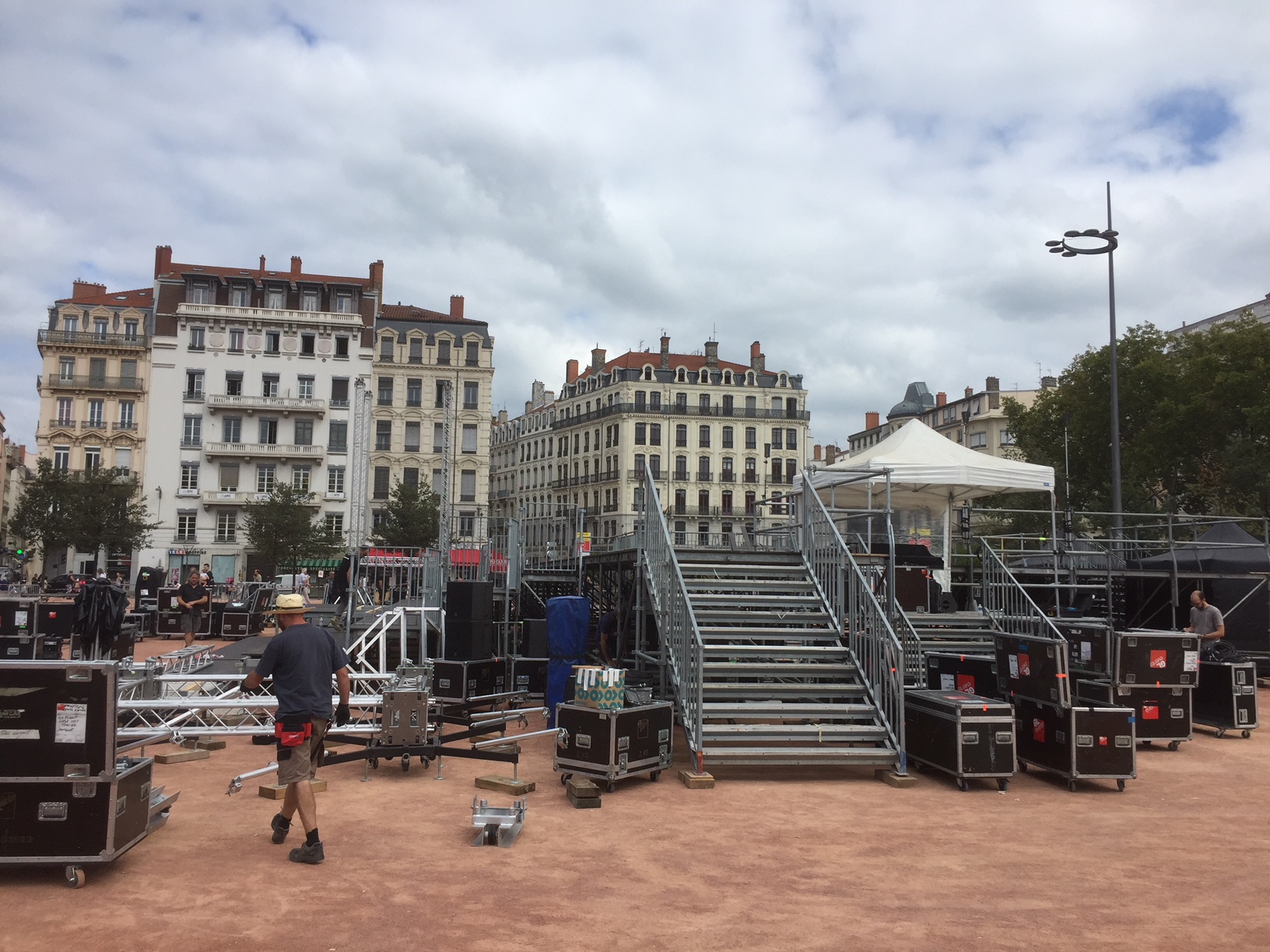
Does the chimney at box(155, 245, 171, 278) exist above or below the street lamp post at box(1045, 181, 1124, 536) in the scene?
above

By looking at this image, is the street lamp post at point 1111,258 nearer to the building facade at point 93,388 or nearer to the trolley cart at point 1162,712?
the trolley cart at point 1162,712

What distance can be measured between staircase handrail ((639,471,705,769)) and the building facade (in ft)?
175

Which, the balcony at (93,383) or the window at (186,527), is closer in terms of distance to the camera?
the window at (186,527)

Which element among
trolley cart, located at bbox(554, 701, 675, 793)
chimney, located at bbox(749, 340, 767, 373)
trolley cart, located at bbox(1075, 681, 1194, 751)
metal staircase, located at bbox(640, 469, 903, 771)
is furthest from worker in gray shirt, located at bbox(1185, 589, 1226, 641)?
chimney, located at bbox(749, 340, 767, 373)

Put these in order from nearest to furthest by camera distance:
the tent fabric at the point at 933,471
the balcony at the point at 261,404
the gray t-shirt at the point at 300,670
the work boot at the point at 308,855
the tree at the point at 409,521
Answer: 1. the work boot at the point at 308,855
2. the gray t-shirt at the point at 300,670
3. the tent fabric at the point at 933,471
4. the tree at the point at 409,521
5. the balcony at the point at 261,404

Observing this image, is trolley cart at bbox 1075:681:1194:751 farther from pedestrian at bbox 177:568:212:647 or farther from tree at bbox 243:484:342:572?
tree at bbox 243:484:342:572

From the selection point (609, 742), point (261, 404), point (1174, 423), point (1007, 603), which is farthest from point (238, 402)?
point (609, 742)

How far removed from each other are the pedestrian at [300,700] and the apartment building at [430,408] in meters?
55.8

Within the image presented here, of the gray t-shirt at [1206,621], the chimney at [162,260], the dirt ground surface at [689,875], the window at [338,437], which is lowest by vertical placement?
the dirt ground surface at [689,875]

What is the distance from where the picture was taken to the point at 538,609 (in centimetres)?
1800

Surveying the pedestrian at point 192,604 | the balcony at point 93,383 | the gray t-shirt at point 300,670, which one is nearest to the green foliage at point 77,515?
the balcony at point 93,383

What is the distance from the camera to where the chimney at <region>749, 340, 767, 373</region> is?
85438mm

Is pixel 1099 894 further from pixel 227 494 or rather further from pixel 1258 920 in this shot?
pixel 227 494

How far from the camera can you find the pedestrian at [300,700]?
6398 millimetres
